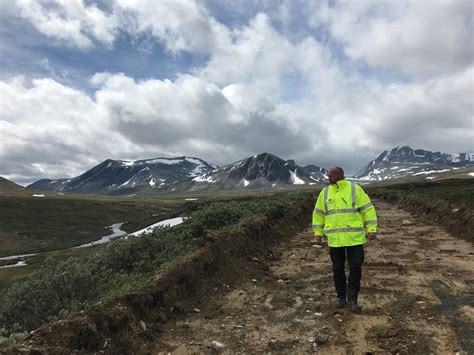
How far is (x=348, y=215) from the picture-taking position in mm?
8797

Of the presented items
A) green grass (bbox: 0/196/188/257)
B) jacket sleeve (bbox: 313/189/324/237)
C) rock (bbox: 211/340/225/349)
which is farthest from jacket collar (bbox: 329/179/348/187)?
green grass (bbox: 0/196/188/257)

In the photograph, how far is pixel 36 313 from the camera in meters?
14.1

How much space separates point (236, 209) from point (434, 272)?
43.8ft

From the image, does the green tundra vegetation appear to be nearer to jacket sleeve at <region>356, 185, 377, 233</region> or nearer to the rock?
the rock

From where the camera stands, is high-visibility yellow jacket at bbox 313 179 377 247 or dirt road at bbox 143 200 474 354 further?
high-visibility yellow jacket at bbox 313 179 377 247

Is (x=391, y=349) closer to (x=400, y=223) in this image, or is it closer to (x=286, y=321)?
(x=286, y=321)

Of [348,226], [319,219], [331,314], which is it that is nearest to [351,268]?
[348,226]

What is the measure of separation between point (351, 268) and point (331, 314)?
1.15 metres

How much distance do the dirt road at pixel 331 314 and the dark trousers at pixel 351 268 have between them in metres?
0.42

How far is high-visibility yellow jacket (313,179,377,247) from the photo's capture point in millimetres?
8711

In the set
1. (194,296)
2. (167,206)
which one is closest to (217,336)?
(194,296)

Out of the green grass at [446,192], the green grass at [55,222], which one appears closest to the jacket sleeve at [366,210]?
the green grass at [446,192]

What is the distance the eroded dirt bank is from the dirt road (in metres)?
0.02

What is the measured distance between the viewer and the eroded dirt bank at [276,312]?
673 centimetres
